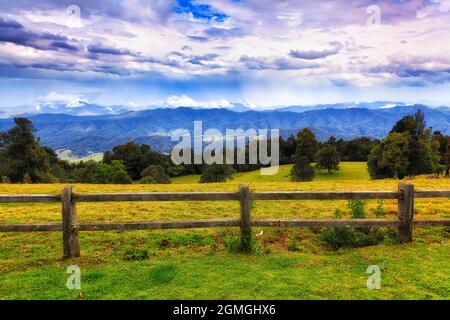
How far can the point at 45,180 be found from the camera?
175 ft

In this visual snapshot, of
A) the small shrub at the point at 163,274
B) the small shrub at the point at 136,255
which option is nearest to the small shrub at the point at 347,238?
the small shrub at the point at 163,274

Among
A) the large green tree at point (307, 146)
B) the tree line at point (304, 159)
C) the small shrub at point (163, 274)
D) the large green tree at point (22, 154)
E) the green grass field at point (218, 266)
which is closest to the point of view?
the green grass field at point (218, 266)

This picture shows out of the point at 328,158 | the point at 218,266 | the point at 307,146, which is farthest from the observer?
the point at 307,146

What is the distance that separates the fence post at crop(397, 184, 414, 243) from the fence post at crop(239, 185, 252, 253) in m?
3.92

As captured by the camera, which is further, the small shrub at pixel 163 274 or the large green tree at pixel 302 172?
the large green tree at pixel 302 172

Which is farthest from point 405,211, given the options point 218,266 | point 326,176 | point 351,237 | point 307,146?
point 307,146

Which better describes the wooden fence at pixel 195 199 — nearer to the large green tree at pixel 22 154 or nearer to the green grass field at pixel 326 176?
the large green tree at pixel 22 154

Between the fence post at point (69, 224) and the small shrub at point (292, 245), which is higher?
the fence post at point (69, 224)

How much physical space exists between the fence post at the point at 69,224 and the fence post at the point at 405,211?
8176 millimetres

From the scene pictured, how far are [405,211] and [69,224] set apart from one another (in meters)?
8.40

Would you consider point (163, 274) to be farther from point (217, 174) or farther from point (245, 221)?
point (217, 174)

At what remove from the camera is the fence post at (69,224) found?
27.4ft

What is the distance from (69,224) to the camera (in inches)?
334

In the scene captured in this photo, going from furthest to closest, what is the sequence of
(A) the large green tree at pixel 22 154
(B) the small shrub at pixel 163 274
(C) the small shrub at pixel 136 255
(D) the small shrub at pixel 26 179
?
(A) the large green tree at pixel 22 154
(D) the small shrub at pixel 26 179
(C) the small shrub at pixel 136 255
(B) the small shrub at pixel 163 274
